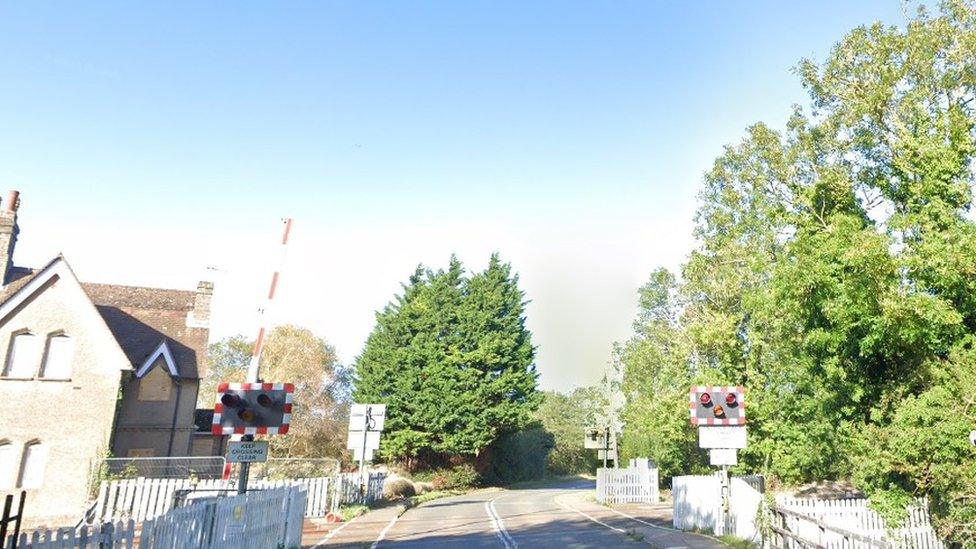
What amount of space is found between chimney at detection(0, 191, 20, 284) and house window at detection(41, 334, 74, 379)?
4910 millimetres

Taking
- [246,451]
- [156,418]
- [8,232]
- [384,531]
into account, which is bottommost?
[384,531]

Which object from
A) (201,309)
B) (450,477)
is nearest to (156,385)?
(201,309)

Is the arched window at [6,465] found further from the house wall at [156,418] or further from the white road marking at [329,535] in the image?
the white road marking at [329,535]

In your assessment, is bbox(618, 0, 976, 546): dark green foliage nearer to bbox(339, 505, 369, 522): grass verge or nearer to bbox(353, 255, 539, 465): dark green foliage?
bbox(339, 505, 369, 522): grass verge

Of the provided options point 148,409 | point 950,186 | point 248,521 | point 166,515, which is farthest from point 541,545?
point 148,409

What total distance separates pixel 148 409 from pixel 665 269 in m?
27.7

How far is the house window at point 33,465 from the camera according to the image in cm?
2372

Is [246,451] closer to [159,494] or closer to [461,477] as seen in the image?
[159,494]

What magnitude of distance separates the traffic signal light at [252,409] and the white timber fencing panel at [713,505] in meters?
10.1

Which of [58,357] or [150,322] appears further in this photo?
[150,322]

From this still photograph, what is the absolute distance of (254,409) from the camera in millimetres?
10000

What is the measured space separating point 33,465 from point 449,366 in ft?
78.5

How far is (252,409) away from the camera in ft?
32.8

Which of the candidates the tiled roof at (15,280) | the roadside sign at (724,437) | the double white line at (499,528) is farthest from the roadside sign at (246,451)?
the tiled roof at (15,280)
